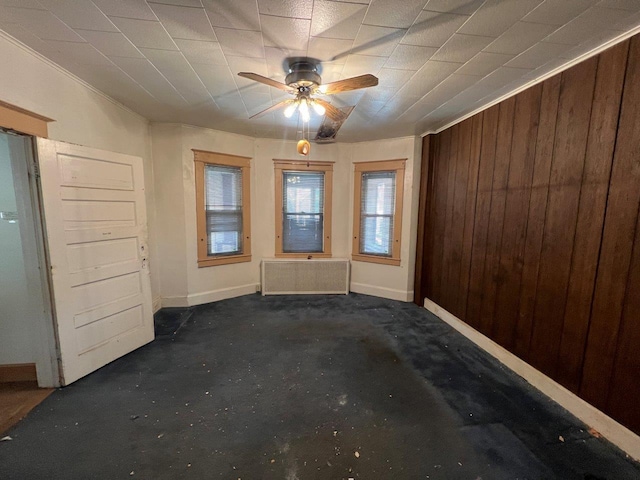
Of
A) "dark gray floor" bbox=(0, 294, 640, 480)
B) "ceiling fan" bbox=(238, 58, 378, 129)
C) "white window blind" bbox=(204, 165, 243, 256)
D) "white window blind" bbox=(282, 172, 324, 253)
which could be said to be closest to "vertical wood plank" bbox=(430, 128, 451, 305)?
"dark gray floor" bbox=(0, 294, 640, 480)

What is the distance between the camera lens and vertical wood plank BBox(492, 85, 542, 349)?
2.39 m

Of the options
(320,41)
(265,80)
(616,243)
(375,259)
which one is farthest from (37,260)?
(616,243)

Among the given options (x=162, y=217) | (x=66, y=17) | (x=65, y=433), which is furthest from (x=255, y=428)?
(x=162, y=217)

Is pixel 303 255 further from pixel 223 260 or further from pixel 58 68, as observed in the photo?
pixel 58 68

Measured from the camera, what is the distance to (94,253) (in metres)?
2.47

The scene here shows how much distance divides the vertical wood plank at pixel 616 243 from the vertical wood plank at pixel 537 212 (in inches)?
18.1

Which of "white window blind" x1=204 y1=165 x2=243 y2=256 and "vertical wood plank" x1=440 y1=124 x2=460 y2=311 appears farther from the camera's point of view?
"white window blind" x1=204 y1=165 x2=243 y2=256

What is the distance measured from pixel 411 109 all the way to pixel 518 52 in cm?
124

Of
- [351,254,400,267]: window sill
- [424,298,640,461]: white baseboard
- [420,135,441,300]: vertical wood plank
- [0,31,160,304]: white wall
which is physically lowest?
[424,298,640,461]: white baseboard

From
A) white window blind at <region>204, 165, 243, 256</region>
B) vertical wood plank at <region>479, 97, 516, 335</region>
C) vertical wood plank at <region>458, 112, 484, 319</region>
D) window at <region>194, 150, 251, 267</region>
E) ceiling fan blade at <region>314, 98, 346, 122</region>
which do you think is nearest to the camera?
ceiling fan blade at <region>314, 98, 346, 122</region>

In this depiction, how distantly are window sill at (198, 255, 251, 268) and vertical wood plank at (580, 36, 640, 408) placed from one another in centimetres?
406

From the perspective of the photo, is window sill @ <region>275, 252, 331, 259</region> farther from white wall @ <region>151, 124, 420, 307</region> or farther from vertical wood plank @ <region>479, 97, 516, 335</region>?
vertical wood plank @ <region>479, 97, 516, 335</region>

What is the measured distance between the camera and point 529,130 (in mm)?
2400

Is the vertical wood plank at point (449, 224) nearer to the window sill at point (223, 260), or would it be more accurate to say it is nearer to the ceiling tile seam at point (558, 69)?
the ceiling tile seam at point (558, 69)
